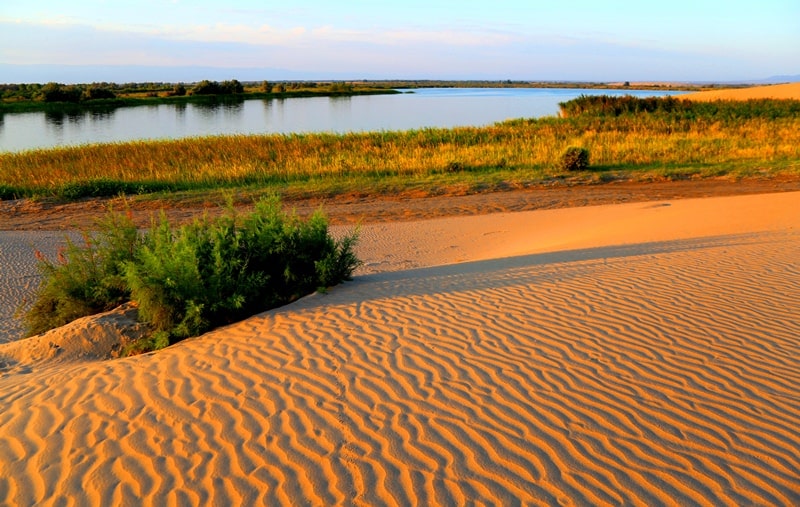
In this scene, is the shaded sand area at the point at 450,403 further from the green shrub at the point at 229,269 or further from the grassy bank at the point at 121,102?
the grassy bank at the point at 121,102

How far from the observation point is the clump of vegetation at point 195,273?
291 inches

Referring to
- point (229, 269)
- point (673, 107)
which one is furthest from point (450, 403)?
point (673, 107)

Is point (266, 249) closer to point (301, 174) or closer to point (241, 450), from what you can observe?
point (241, 450)

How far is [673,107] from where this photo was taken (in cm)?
4797

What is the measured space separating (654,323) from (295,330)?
12.1 ft

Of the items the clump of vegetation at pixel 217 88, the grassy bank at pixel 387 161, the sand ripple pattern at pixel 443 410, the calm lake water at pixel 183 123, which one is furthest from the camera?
the clump of vegetation at pixel 217 88

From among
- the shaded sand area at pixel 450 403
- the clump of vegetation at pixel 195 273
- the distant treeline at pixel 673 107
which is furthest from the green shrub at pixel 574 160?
the distant treeline at pixel 673 107

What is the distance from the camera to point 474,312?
7016mm

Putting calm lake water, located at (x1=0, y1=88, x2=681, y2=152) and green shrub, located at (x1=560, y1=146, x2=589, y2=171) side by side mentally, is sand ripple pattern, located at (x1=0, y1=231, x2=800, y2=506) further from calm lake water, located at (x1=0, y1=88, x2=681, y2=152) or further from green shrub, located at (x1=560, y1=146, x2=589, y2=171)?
calm lake water, located at (x1=0, y1=88, x2=681, y2=152)

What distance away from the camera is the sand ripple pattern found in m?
3.76

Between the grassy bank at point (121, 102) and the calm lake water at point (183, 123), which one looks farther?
the grassy bank at point (121, 102)

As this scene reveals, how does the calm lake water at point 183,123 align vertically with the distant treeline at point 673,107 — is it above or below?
below

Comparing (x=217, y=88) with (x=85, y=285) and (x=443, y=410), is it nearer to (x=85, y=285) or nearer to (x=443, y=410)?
(x=85, y=285)

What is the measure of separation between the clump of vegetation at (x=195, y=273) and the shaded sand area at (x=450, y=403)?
47 centimetres
